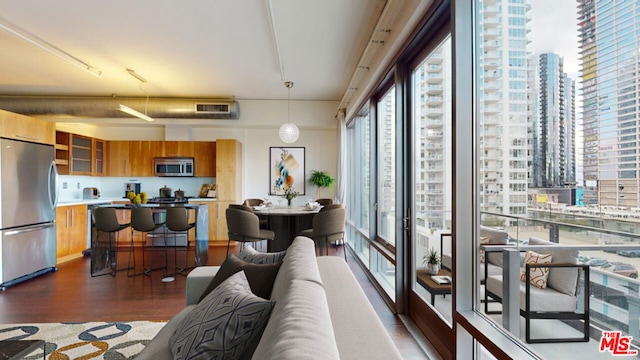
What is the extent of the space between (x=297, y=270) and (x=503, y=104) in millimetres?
1346

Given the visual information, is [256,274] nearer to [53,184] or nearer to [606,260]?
[606,260]

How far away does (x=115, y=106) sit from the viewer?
5.64 m

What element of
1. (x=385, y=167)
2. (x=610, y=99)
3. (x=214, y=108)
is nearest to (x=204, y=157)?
(x=214, y=108)

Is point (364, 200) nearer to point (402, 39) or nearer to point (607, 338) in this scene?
point (402, 39)

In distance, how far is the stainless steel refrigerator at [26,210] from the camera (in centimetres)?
384

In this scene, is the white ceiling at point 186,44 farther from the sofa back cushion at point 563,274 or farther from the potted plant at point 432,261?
the sofa back cushion at point 563,274

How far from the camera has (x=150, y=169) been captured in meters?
6.50

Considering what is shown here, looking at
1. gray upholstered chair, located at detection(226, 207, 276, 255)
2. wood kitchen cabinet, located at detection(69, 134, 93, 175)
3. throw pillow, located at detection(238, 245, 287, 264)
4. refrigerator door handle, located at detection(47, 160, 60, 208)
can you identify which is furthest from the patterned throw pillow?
wood kitchen cabinet, located at detection(69, 134, 93, 175)

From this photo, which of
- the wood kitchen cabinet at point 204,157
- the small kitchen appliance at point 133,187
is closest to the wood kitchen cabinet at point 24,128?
the small kitchen appliance at point 133,187

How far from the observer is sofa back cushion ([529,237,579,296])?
1.12 metres

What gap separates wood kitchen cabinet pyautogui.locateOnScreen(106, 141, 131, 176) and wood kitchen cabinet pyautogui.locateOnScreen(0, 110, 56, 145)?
71.2 inches

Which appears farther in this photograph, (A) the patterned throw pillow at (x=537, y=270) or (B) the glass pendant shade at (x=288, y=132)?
(B) the glass pendant shade at (x=288, y=132)

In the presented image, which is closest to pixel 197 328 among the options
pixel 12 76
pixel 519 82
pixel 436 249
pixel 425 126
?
pixel 519 82

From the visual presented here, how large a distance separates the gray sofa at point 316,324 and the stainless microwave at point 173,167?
5272 millimetres
